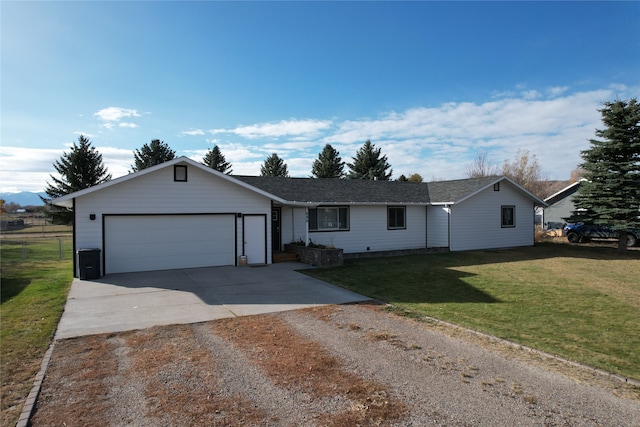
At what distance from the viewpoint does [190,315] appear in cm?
827

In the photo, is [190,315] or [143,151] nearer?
[190,315]

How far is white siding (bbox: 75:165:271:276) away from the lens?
13180 mm

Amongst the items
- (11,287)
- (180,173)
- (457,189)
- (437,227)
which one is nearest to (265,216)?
(180,173)

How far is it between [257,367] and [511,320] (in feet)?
16.6

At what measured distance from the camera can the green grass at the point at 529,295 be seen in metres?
6.46

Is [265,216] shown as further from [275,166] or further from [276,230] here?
[275,166]

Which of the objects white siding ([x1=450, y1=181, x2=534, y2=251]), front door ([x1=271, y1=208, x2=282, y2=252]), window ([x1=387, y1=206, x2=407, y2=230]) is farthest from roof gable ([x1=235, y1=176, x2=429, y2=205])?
white siding ([x1=450, y1=181, x2=534, y2=251])

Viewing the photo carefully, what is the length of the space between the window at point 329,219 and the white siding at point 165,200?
9.30 feet

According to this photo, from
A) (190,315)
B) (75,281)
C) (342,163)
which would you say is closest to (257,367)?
(190,315)

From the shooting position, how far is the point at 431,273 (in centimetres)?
1350

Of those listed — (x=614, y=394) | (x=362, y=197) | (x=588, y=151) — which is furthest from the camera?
(x=588, y=151)

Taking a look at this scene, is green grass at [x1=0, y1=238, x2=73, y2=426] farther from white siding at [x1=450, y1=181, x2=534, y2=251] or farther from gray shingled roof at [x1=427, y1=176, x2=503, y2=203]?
white siding at [x1=450, y1=181, x2=534, y2=251]

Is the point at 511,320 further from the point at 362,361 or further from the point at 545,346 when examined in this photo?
the point at 362,361

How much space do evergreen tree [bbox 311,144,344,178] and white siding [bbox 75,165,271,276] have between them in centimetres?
3208
